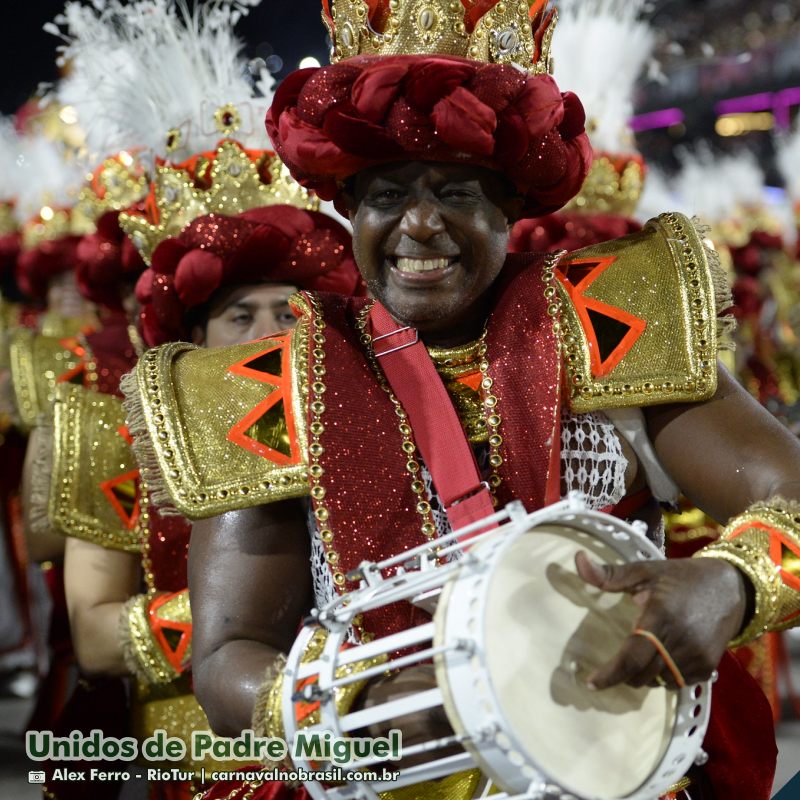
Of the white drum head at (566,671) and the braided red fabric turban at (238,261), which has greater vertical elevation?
the braided red fabric turban at (238,261)

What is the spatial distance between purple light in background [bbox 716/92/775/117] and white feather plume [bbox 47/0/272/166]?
595 inches

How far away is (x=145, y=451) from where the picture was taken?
2496mm

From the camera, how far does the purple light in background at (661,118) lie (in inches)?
711

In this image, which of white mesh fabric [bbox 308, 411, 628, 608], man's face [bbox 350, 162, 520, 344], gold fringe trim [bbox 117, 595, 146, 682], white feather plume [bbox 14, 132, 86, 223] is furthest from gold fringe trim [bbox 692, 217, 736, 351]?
white feather plume [bbox 14, 132, 86, 223]

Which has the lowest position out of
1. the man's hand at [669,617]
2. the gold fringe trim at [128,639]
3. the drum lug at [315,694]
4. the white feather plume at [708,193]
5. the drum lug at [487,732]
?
the gold fringe trim at [128,639]

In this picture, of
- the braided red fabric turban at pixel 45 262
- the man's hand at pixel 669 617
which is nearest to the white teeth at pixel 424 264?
the man's hand at pixel 669 617

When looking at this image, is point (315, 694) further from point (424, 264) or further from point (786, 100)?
point (786, 100)

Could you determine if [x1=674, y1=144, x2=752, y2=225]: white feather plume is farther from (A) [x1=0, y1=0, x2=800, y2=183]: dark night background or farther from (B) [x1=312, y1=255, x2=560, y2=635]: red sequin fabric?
(B) [x1=312, y1=255, x2=560, y2=635]: red sequin fabric

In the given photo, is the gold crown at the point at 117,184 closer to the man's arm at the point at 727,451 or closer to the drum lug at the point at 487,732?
the man's arm at the point at 727,451

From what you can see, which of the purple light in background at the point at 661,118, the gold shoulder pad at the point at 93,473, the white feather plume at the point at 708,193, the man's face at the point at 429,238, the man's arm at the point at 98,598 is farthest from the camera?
the purple light in background at the point at 661,118

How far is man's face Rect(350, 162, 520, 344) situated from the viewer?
244 centimetres

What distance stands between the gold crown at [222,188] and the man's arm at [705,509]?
5.79ft

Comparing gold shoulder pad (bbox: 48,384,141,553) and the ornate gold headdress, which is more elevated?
the ornate gold headdress

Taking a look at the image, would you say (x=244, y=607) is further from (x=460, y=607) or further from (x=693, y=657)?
(x=693, y=657)
